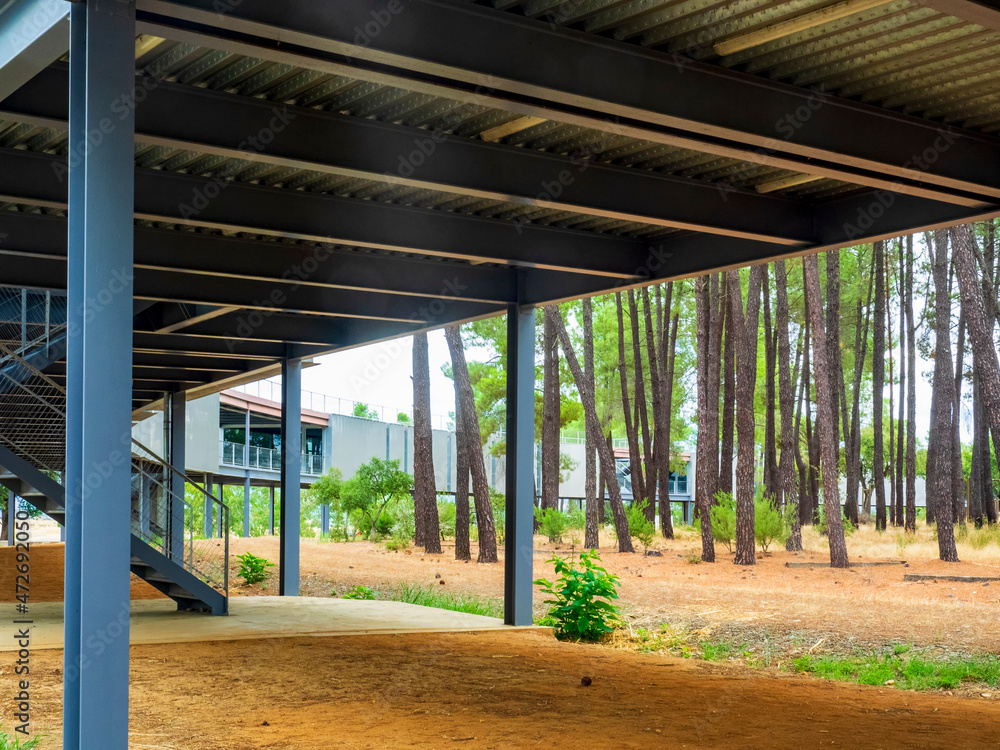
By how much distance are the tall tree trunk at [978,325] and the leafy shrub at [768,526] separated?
18.6 feet

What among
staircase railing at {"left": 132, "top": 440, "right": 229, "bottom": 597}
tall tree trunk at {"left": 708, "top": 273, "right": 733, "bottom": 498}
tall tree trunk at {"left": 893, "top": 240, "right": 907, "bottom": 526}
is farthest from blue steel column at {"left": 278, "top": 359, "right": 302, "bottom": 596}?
tall tree trunk at {"left": 893, "top": 240, "right": 907, "bottom": 526}

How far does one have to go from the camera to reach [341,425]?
168ft

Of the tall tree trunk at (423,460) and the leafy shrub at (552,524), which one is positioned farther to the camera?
the leafy shrub at (552,524)

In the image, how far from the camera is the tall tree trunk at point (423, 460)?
28.2 metres

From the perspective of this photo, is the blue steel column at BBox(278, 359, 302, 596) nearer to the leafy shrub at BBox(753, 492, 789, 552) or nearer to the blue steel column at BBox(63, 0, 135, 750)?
the blue steel column at BBox(63, 0, 135, 750)

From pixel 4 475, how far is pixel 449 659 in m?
5.85

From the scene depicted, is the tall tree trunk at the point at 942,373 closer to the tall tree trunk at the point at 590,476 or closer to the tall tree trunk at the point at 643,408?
the tall tree trunk at the point at 643,408

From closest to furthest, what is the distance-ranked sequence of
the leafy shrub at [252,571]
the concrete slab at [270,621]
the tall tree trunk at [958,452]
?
the concrete slab at [270,621], the leafy shrub at [252,571], the tall tree trunk at [958,452]

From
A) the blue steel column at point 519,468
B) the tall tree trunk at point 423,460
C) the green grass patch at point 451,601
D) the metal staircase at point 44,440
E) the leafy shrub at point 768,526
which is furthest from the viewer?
the tall tree trunk at point 423,460

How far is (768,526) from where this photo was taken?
25.2m

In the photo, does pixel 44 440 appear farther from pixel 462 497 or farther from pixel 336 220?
pixel 462 497

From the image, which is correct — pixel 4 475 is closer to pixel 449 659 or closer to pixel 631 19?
pixel 449 659

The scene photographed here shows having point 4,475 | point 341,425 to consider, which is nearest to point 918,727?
point 4,475

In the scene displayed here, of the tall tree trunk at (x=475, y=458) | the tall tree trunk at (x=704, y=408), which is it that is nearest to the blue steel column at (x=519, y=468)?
the tall tree trunk at (x=475, y=458)
